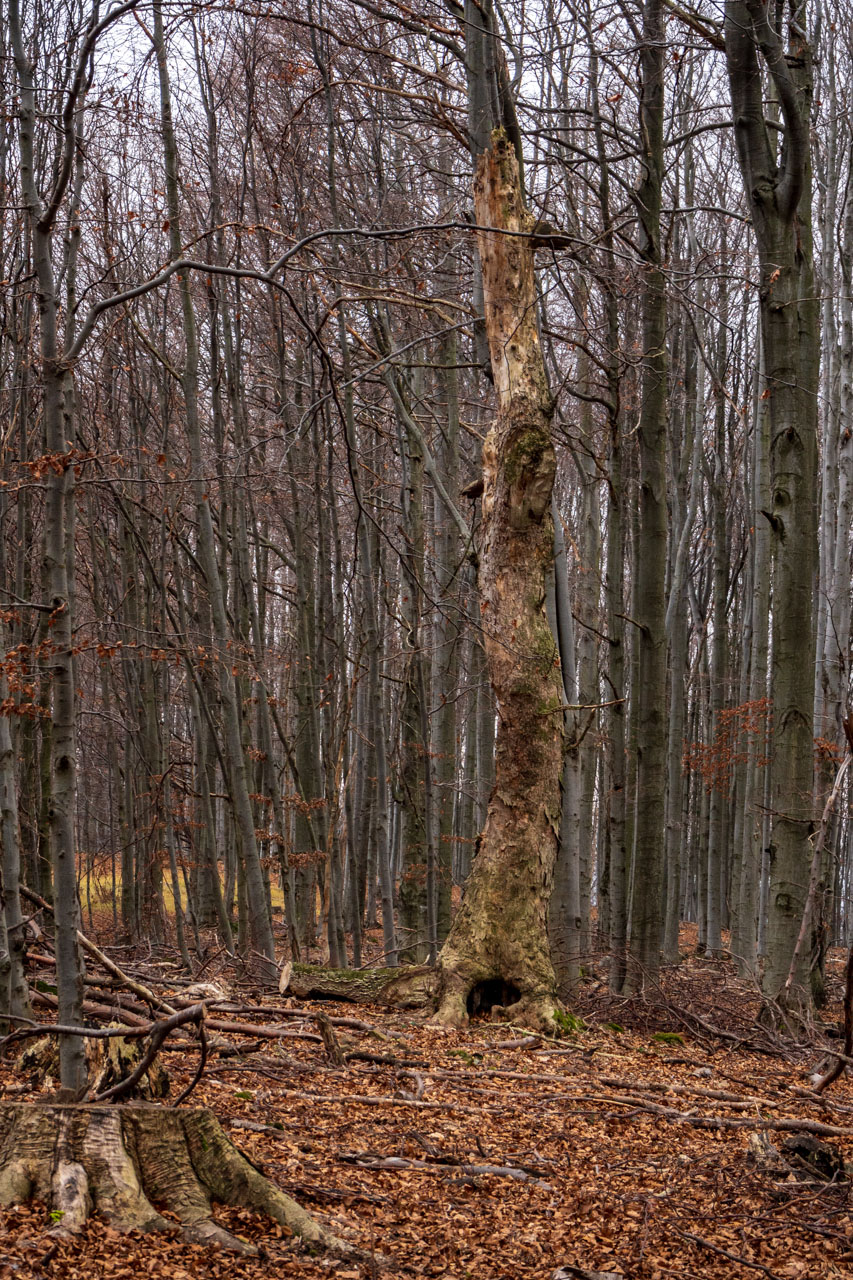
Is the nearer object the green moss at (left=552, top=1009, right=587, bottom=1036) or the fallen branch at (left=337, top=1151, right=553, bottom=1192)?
the fallen branch at (left=337, top=1151, right=553, bottom=1192)

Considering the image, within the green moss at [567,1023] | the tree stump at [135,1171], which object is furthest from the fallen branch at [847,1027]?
the green moss at [567,1023]

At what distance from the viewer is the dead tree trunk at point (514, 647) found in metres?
6.91

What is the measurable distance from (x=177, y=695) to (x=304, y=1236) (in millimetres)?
12488

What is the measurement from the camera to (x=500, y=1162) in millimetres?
4074

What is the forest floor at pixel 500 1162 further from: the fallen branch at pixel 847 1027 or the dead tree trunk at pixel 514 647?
the dead tree trunk at pixel 514 647

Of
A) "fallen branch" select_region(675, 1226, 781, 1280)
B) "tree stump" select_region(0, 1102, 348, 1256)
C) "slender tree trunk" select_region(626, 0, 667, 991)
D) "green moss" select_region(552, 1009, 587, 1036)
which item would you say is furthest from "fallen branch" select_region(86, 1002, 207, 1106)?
"slender tree trunk" select_region(626, 0, 667, 991)

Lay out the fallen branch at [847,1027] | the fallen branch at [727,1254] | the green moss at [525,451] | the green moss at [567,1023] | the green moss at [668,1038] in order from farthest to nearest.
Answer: the green moss at [668,1038]
the green moss at [525,451]
the green moss at [567,1023]
the fallen branch at [847,1027]
the fallen branch at [727,1254]

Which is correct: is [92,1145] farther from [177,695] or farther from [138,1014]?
[177,695]

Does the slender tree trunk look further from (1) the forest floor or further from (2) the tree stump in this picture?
(2) the tree stump

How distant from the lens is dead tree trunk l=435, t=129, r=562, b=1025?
6.91 metres

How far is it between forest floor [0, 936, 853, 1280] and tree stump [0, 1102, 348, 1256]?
6 cm

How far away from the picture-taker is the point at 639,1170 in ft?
13.5

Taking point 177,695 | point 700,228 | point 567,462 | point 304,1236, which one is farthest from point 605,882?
point 304,1236

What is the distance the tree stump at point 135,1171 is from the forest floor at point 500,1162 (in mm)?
61
